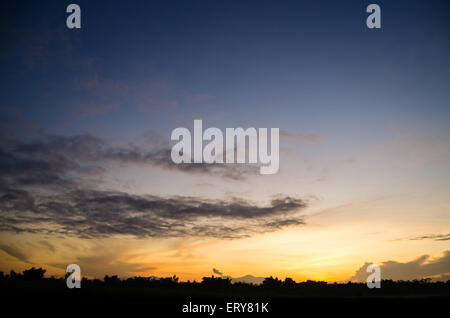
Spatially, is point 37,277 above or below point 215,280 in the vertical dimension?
above

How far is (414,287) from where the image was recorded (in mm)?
63719
